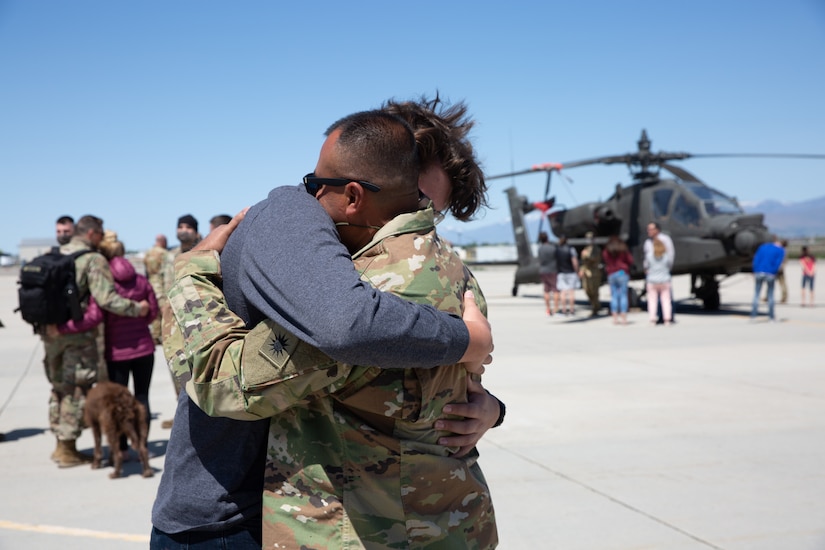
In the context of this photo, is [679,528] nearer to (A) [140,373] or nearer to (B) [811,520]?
(B) [811,520]

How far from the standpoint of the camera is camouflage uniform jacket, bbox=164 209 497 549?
1328 mm

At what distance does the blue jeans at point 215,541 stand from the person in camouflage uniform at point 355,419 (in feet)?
0.46

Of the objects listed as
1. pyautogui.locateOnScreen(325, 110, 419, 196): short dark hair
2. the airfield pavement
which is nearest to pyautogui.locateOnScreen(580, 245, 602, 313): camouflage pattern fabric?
the airfield pavement

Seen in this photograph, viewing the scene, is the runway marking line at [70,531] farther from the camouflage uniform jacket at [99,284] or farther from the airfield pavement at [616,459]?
the camouflage uniform jacket at [99,284]

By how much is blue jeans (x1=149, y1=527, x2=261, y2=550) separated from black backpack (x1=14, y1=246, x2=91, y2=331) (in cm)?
398

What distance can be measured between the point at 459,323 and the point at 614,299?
A: 1287cm

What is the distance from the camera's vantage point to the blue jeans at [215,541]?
4.95 ft

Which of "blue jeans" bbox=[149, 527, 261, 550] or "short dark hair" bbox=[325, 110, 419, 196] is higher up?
"short dark hair" bbox=[325, 110, 419, 196]

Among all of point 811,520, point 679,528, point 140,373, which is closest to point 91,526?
point 140,373

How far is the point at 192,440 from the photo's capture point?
1.55m

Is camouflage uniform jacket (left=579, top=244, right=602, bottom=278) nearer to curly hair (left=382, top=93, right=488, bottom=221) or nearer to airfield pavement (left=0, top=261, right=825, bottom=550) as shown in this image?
airfield pavement (left=0, top=261, right=825, bottom=550)

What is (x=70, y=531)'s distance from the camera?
13.1 feet

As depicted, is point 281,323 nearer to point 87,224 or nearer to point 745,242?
point 87,224

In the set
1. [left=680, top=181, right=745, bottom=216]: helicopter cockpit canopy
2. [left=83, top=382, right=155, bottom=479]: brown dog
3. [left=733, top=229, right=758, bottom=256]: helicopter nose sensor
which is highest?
[left=680, top=181, right=745, bottom=216]: helicopter cockpit canopy
